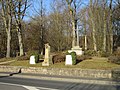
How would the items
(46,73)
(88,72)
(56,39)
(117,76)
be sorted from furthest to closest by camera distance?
(56,39), (46,73), (88,72), (117,76)

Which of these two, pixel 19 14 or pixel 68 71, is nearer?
pixel 68 71

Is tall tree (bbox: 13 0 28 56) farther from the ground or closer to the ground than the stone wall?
farther from the ground

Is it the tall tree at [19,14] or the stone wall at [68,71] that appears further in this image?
the tall tree at [19,14]

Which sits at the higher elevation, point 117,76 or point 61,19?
point 61,19

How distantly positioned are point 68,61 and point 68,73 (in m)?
3.07

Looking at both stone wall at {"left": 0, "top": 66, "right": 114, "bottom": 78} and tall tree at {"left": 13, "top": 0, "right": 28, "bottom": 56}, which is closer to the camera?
stone wall at {"left": 0, "top": 66, "right": 114, "bottom": 78}

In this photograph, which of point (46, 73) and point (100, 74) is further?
point (46, 73)

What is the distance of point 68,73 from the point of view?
81.1 feet

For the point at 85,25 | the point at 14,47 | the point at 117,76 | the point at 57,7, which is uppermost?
the point at 57,7

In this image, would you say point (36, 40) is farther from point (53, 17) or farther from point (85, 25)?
point (85, 25)

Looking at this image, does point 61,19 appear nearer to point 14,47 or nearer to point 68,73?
point 14,47

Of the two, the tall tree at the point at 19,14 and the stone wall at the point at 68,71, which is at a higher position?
the tall tree at the point at 19,14

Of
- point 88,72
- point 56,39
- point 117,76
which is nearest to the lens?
point 117,76

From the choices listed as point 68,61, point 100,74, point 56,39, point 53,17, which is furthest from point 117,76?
point 53,17
